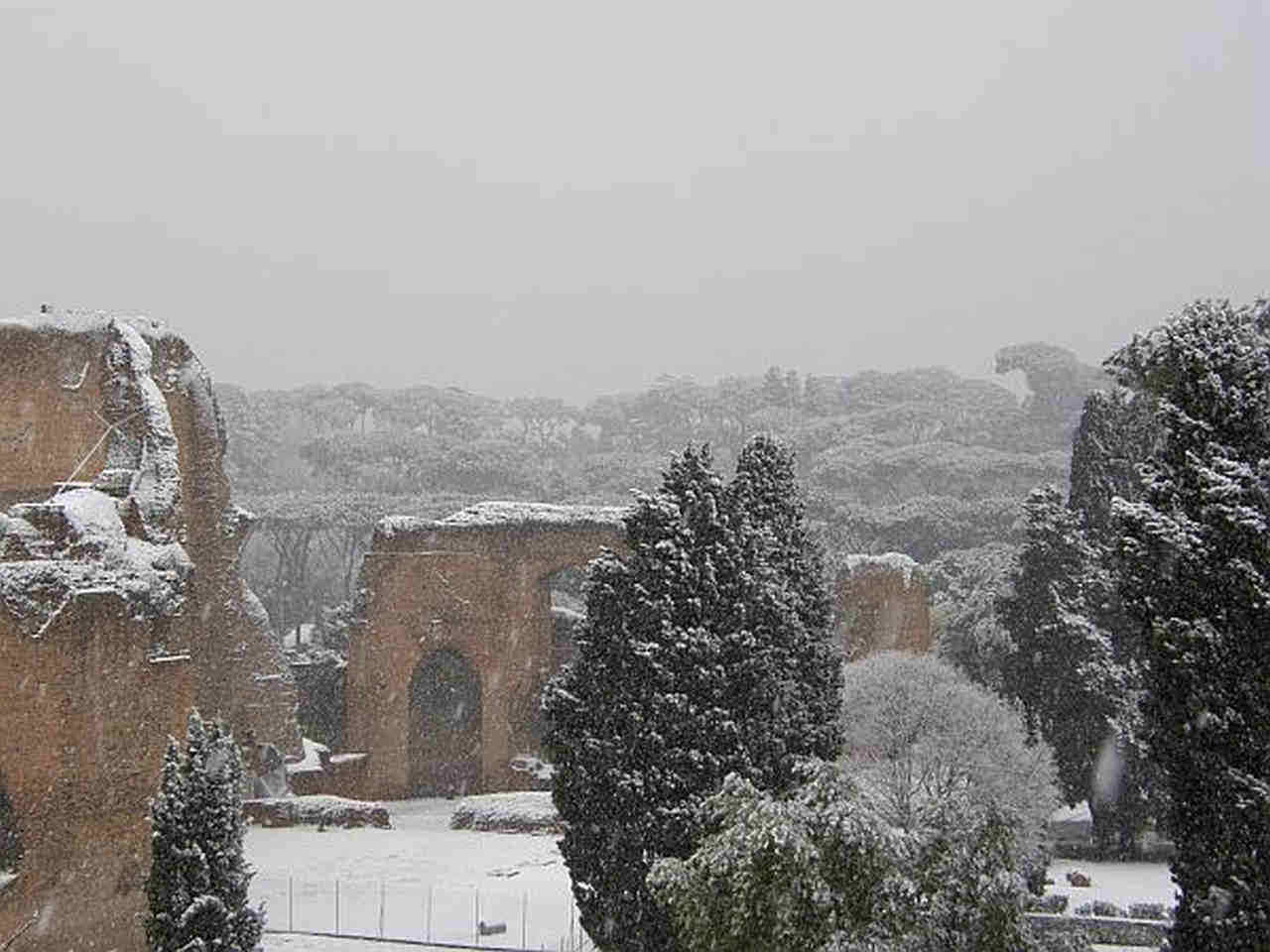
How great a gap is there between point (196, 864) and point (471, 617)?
1584cm

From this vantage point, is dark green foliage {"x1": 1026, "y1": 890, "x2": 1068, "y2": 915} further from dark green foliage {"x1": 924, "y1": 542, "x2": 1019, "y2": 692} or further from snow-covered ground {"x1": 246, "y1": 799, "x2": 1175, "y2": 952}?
dark green foliage {"x1": 924, "y1": 542, "x2": 1019, "y2": 692}

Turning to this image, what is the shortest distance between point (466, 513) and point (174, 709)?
45.6ft

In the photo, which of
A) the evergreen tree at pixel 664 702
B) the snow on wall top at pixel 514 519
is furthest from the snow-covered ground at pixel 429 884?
the snow on wall top at pixel 514 519

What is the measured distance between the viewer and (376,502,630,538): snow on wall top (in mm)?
25922

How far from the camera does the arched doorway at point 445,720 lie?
27094 millimetres

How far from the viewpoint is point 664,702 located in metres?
11.1

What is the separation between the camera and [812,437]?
50.8 meters

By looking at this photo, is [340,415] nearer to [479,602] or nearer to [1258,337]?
[479,602]

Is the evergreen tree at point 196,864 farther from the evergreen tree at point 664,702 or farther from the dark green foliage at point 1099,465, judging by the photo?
the dark green foliage at point 1099,465

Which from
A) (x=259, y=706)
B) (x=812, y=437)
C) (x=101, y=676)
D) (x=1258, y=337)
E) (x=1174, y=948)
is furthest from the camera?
(x=812, y=437)

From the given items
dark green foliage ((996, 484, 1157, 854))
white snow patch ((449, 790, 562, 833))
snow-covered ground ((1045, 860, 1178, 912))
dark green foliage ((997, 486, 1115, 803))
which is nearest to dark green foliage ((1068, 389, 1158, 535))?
dark green foliage ((997, 486, 1115, 803))

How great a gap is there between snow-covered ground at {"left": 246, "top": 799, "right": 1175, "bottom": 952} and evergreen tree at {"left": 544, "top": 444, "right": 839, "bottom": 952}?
3.09 metres

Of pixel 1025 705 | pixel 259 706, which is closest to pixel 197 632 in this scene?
pixel 259 706

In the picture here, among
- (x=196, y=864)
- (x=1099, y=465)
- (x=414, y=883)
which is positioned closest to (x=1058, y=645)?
(x=1099, y=465)
